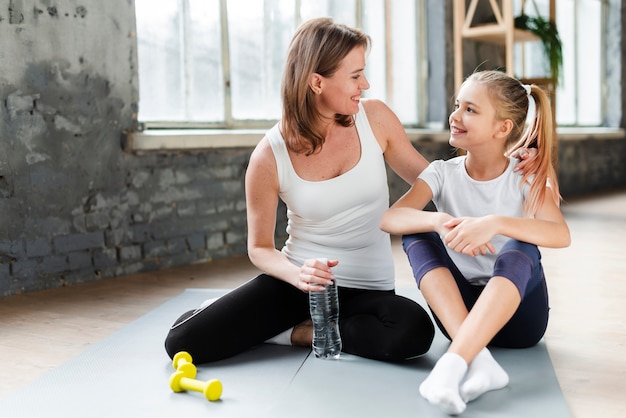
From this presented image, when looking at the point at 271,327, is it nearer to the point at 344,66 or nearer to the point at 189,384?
the point at 189,384

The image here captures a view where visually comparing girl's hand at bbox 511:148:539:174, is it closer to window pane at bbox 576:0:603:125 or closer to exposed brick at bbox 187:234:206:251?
exposed brick at bbox 187:234:206:251

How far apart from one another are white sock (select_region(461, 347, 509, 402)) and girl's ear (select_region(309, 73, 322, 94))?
0.84 metres

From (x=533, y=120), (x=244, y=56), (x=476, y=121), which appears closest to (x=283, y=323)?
(x=476, y=121)

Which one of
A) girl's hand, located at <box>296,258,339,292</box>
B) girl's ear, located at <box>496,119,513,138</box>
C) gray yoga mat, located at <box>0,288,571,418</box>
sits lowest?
gray yoga mat, located at <box>0,288,571,418</box>

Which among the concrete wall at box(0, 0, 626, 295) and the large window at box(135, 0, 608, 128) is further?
the large window at box(135, 0, 608, 128)

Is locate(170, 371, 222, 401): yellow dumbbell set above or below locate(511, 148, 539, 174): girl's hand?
below

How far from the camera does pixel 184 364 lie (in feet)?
5.96

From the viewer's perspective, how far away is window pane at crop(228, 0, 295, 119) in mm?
4012

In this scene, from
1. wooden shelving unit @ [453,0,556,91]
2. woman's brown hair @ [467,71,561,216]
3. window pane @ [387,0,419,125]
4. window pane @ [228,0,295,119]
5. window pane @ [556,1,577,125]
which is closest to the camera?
woman's brown hair @ [467,71,561,216]

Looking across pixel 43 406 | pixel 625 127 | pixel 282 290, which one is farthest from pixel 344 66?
pixel 625 127

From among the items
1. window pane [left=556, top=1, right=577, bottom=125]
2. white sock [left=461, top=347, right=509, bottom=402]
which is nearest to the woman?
Result: white sock [left=461, top=347, right=509, bottom=402]

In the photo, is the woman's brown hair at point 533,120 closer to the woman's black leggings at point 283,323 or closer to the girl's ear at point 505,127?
the girl's ear at point 505,127

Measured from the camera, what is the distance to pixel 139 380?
6.05 ft

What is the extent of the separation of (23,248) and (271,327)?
1.47 metres
